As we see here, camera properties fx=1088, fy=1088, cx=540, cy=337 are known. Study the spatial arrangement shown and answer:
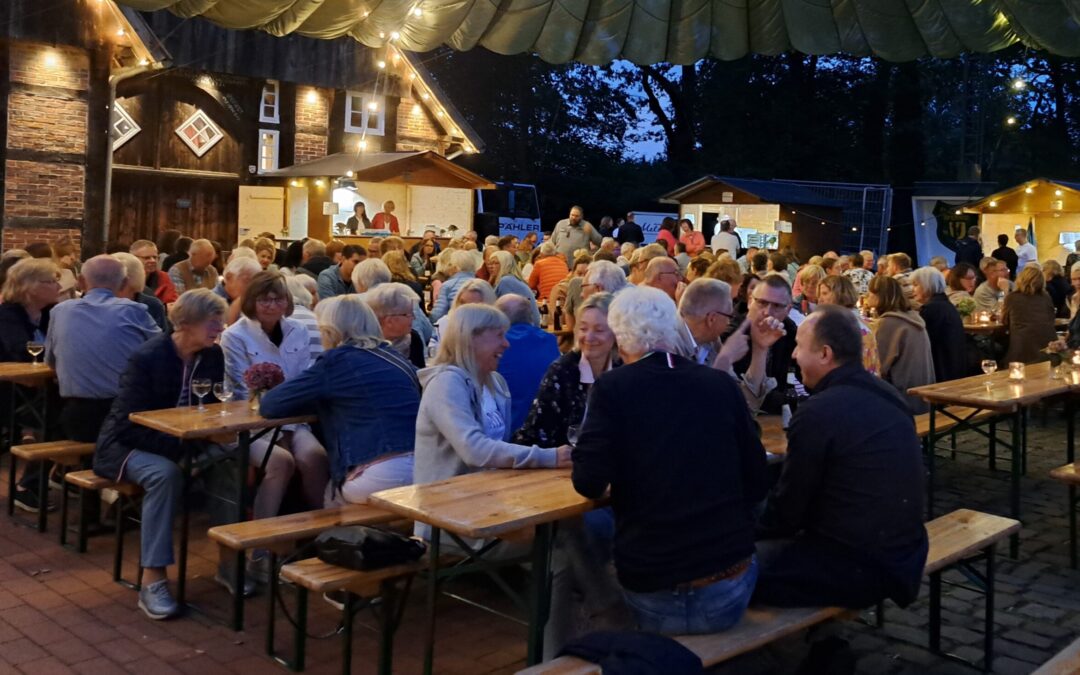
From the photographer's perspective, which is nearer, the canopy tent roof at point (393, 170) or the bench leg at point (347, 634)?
the bench leg at point (347, 634)

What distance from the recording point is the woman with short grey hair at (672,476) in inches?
130

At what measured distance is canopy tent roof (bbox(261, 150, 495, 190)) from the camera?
18875 millimetres

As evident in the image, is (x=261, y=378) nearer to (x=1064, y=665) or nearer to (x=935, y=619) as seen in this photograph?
(x=935, y=619)

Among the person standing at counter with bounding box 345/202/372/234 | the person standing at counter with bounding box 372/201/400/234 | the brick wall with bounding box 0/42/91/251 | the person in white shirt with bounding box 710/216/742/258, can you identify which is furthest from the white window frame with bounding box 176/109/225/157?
the person in white shirt with bounding box 710/216/742/258

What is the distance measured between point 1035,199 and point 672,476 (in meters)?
22.0

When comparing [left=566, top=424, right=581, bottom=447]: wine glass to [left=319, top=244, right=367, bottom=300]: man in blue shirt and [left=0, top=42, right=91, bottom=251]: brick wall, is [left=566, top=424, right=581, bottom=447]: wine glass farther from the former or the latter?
[left=0, top=42, right=91, bottom=251]: brick wall

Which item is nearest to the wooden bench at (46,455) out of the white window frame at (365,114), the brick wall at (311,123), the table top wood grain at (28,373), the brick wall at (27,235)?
the table top wood grain at (28,373)

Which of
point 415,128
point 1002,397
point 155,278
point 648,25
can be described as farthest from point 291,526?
point 415,128

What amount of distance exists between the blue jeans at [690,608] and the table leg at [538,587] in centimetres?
34

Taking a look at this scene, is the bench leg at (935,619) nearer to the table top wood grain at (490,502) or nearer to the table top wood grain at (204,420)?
the table top wood grain at (490,502)

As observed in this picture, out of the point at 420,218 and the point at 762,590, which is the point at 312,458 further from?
the point at 420,218

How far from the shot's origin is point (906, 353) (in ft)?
24.5

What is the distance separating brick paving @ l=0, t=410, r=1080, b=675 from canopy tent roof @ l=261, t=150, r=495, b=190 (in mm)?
13312

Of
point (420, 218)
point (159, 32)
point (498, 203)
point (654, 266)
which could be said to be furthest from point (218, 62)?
point (654, 266)
